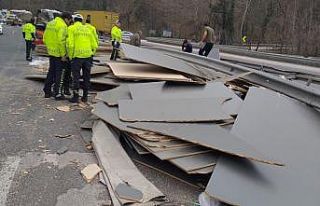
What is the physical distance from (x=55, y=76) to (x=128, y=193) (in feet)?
17.5

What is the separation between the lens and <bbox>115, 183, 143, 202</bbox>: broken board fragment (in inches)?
152

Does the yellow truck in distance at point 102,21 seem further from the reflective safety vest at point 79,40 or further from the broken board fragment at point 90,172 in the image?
the broken board fragment at point 90,172

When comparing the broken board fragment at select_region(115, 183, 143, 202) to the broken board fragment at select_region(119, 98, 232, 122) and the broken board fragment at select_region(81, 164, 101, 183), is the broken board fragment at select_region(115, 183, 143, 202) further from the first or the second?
the broken board fragment at select_region(119, 98, 232, 122)

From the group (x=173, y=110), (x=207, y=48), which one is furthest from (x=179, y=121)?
(x=207, y=48)

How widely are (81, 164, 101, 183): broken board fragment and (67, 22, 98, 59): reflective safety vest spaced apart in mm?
3688

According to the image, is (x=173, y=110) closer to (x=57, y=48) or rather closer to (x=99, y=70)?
(x=57, y=48)

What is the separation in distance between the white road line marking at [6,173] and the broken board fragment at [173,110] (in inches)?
58.1

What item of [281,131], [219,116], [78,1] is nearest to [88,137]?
[219,116]

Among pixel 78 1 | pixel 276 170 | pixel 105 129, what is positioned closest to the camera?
pixel 276 170

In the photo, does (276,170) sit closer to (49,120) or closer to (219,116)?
(219,116)

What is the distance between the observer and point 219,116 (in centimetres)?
528

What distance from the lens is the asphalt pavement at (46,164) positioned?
406cm

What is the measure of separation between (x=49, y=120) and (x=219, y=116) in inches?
121

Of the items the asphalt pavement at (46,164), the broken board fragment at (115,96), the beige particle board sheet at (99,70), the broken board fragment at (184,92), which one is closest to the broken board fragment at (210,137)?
the asphalt pavement at (46,164)
